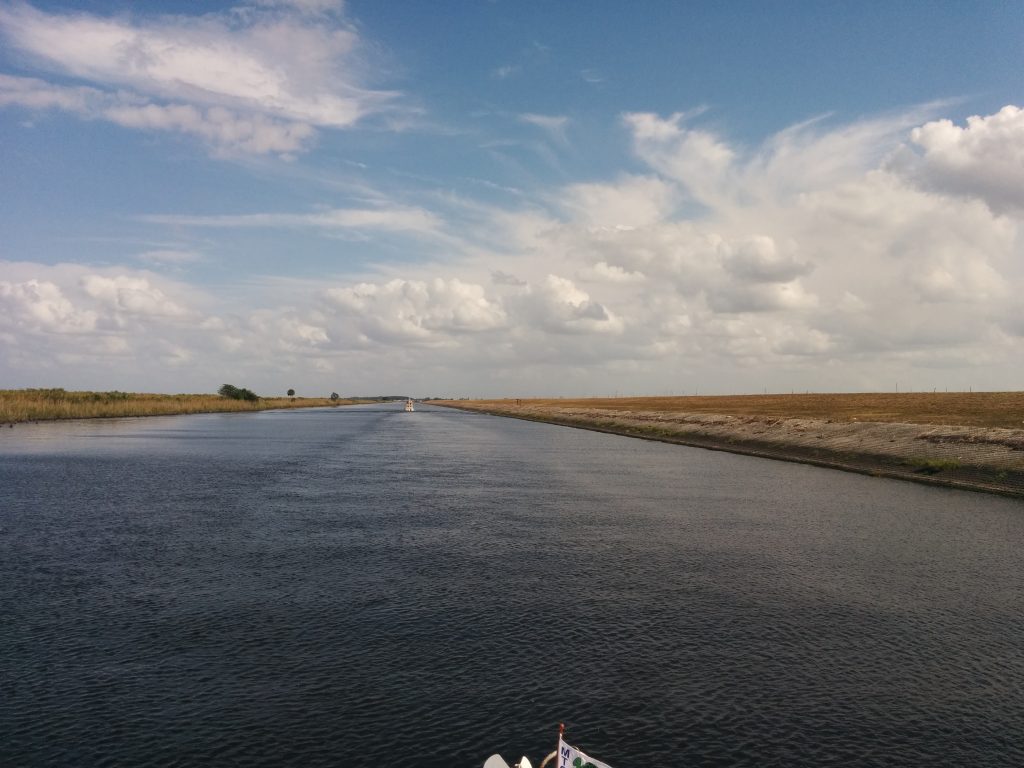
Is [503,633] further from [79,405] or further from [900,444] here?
[79,405]

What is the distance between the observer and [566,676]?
13609 millimetres

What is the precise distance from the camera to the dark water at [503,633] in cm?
1126

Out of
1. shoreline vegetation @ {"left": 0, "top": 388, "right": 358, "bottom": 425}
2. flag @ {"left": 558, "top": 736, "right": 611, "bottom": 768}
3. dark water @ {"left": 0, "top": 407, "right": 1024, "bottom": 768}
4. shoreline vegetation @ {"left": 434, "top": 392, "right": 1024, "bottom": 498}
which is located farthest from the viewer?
shoreline vegetation @ {"left": 0, "top": 388, "right": 358, "bottom": 425}

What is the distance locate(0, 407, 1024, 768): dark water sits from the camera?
1126 centimetres

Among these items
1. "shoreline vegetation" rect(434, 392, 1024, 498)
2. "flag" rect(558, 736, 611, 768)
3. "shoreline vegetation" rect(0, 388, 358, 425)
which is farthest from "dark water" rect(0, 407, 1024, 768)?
"shoreline vegetation" rect(0, 388, 358, 425)

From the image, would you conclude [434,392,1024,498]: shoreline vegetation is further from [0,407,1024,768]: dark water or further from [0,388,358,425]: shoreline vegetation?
[0,388,358,425]: shoreline vegetation

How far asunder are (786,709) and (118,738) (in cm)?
1102

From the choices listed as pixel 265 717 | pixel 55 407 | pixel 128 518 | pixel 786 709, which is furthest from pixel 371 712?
pixel 55 407

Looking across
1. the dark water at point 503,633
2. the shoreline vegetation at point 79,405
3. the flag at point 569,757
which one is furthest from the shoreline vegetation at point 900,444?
the shoreline vegetation at point 79,405

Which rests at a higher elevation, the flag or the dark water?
the flag

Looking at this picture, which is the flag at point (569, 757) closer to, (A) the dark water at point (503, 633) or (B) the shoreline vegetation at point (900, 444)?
(A) the dark water at point (503, 633)

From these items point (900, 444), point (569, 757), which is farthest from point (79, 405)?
point (569, 757)

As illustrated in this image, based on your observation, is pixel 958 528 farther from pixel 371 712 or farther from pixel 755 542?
pixel 371 712

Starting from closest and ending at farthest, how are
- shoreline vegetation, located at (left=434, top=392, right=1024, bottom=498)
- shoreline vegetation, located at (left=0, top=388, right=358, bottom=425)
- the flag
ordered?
1. the flag
2. shoreline vegetation, located at (left=434, top=392, right=1024, bottom=498)
3. shoreline vegetation, located at (left=0, top=388, right=358, bottom=425)
